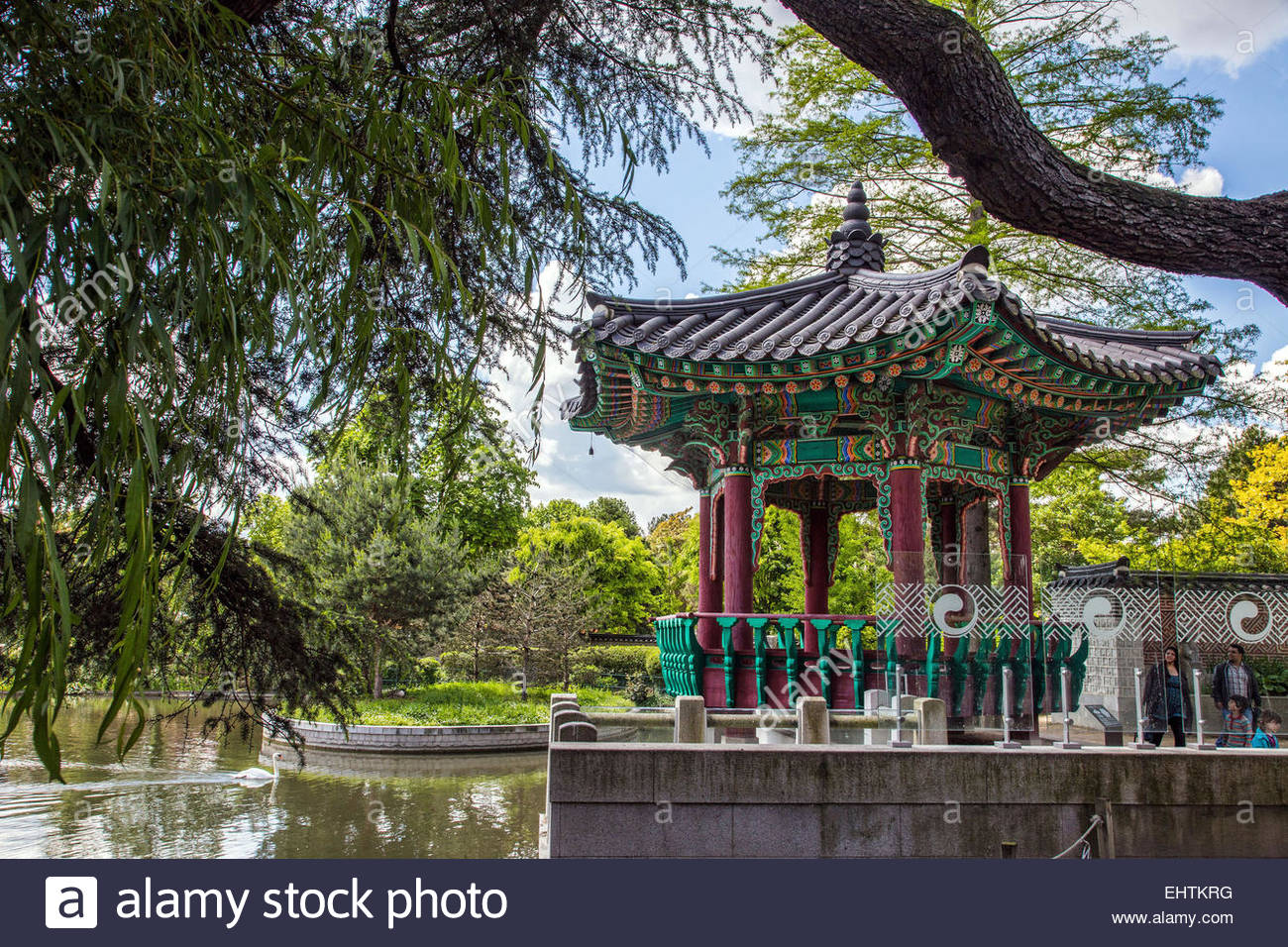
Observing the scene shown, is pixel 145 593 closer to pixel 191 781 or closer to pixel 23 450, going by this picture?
pixel 23 450

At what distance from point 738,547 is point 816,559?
3.21 meters

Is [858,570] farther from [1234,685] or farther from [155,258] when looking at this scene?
[155,258]

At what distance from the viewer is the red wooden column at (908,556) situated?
6.84 metres

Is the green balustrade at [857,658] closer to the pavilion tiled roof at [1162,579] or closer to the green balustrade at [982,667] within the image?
the green balustrade at [982,667]

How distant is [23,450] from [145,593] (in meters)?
0.37

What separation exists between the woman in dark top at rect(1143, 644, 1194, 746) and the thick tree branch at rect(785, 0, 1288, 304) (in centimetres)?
406

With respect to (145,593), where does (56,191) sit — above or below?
above

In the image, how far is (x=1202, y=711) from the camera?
20.3 feet

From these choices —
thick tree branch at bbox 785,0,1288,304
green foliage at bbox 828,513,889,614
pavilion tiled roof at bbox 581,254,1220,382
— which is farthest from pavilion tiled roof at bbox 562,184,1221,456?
green foliage at bbox 828,513,889,614

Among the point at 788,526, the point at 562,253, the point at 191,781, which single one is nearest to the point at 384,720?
the point at 191,781

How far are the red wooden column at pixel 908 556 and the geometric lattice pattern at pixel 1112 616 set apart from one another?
1.00 m

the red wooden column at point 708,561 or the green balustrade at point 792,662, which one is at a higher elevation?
the red wooden column at point 708,561

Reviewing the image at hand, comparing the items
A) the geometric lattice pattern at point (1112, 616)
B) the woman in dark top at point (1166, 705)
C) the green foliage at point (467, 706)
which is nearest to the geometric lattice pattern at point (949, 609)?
the geometric lattice pattern at point (1112, 616)

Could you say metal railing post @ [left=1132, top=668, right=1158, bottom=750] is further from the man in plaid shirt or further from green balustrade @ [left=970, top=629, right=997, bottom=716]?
green balustrade @ [left=970, top=629, right=997, bottom=716]
